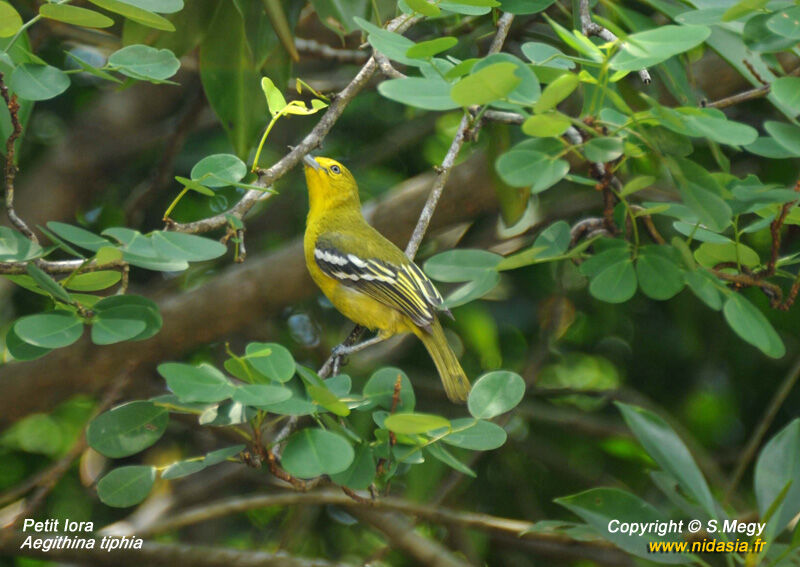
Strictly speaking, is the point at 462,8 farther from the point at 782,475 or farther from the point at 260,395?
the point at 782,475

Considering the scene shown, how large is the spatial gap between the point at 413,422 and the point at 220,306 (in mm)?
2323

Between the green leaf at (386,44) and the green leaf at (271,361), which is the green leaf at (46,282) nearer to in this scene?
the green leaf at (271,361)

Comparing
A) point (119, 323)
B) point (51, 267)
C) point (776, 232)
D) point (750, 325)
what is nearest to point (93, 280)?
point (51, 267)

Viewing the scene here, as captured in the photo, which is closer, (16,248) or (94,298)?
(16,248)

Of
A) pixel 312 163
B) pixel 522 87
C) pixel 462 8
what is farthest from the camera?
pixel 312 163

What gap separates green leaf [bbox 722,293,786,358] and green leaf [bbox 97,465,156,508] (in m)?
1.27

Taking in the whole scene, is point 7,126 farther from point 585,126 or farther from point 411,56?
point 585,126

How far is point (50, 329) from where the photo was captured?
5.56 feet

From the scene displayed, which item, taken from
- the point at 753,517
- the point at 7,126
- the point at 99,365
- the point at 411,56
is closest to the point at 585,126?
the point at 411,56

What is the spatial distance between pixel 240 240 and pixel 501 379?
Result: 0.71 meters

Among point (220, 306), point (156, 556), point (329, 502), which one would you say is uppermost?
point (220, 306)

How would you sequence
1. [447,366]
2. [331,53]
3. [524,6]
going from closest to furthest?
[524,6] < [447,366] < [331,53]

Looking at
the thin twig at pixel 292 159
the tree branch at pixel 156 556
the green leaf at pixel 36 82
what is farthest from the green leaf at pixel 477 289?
the tree branch at pixel 156 556

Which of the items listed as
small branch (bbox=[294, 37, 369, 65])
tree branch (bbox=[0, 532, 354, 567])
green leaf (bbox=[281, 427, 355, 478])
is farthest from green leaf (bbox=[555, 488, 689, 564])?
small branch (bbox=[294, 37, 369, 65])
